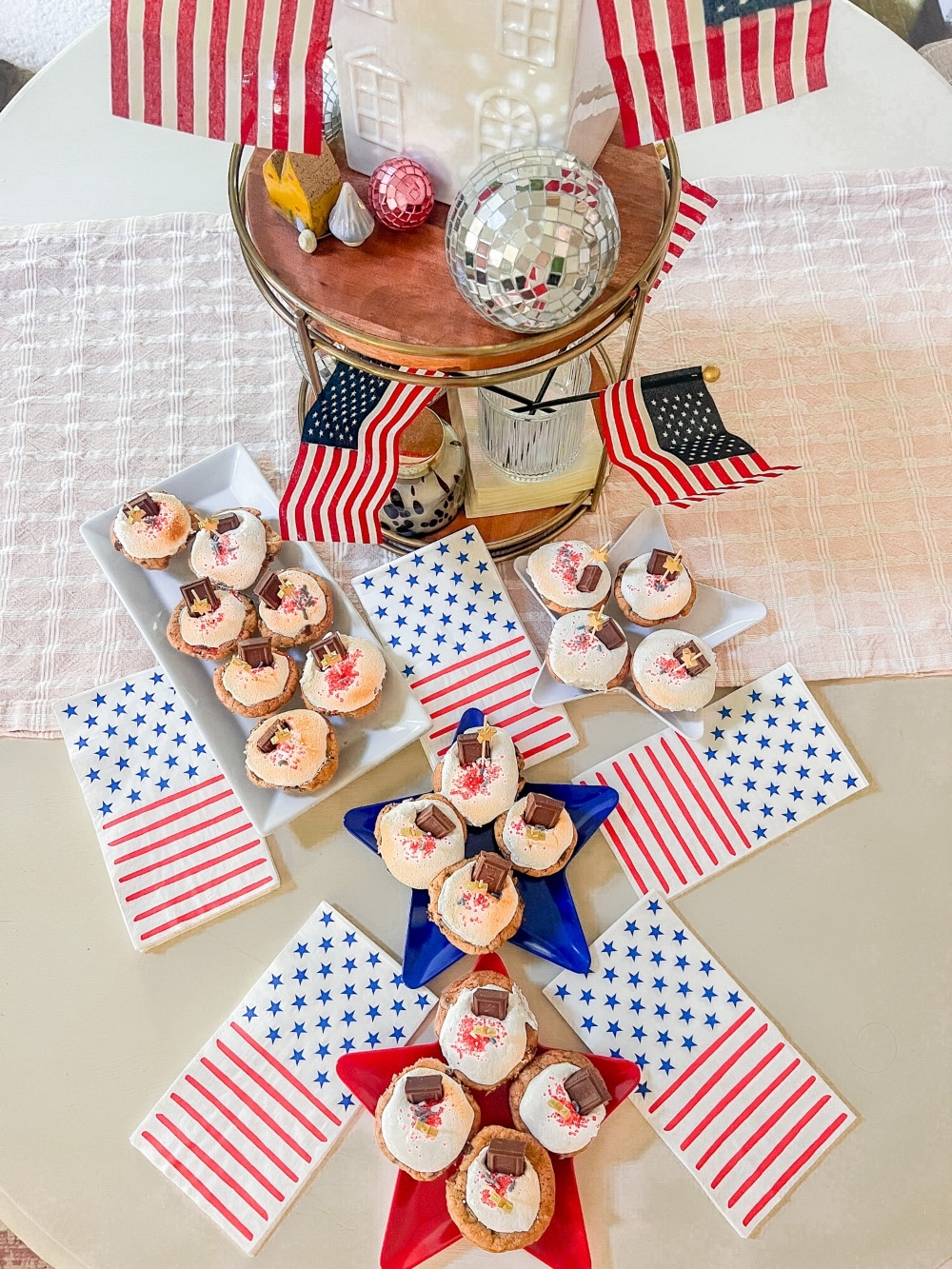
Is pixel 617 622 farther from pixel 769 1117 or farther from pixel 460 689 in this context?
pixel 769 1117

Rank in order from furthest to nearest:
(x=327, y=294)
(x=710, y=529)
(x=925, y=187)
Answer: (x=925, y=187) < (x=710, y=529) < (x=327, y=294)

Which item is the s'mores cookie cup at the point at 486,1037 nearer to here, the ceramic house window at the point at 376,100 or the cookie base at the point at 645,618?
the cookie base at the point at 645,618

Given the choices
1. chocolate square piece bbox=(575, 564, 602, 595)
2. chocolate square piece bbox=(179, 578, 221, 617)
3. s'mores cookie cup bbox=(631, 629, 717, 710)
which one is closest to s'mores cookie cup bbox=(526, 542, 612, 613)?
chocolate square piece bbox=(575, 564, 602, 595)

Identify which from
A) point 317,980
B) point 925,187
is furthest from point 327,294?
point 925,187

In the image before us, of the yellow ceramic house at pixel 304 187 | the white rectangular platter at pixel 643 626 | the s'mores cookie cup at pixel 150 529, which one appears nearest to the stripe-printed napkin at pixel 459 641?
the white rectangular platter at pixel 643 626

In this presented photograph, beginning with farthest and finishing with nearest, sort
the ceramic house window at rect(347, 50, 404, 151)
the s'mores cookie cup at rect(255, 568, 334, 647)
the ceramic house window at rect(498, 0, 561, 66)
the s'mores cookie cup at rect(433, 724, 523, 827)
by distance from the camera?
the s'mores cookie cup at rect(255, 568, 334, 647) < the s'mores cookie cup at rect(433, 724, 523, 827) < the ceramic house window at rect(347, 50, 404, 151) < the ceramic house window at rect(498, 0, 561, 66)

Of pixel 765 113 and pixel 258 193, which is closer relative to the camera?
pixel 258 193

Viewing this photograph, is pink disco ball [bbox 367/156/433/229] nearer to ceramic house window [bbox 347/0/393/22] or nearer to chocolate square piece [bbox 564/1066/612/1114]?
ceramic house window [bbox 347/0/393/22]
